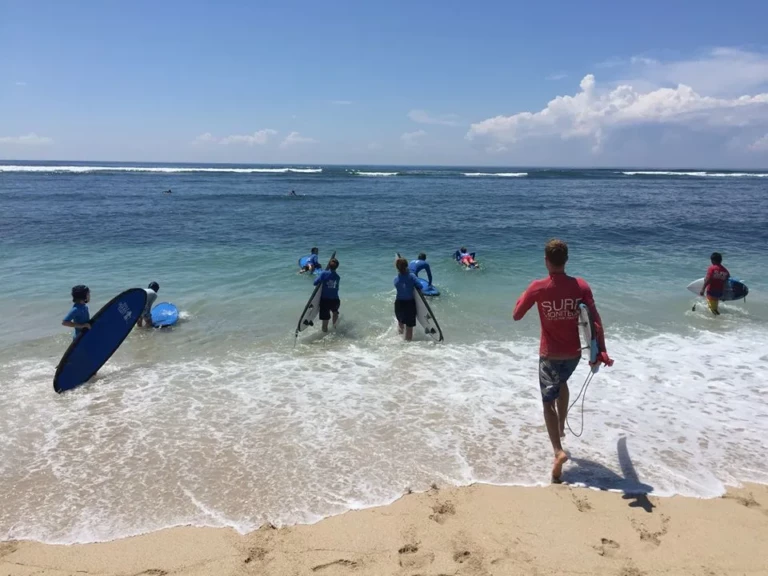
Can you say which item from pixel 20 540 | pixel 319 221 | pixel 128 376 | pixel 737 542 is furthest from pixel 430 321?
pixel 319 221

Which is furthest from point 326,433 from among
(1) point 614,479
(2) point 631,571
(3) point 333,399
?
(2) point 631,571

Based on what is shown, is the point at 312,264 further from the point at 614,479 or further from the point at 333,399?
the point at 614,479

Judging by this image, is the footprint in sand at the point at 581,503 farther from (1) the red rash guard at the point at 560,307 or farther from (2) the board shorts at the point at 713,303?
(2) the board shorts at the point at 713,303

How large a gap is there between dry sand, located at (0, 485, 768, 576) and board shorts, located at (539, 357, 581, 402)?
94 cm

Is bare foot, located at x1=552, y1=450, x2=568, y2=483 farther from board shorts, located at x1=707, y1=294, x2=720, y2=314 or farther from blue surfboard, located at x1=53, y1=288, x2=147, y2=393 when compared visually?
board shorts, located at x1=707, y1=294, x2=720, y2=314

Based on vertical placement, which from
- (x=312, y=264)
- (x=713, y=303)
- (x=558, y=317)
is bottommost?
(x=713, y=303)

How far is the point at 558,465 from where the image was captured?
4.72m

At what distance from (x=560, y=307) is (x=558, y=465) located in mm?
1524

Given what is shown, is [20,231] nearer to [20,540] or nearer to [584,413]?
[20,540]

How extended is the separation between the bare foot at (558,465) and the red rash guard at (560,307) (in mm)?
940

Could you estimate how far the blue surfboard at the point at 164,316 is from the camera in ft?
31.5

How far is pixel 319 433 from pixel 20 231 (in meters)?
22.4

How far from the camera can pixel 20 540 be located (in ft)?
13.3

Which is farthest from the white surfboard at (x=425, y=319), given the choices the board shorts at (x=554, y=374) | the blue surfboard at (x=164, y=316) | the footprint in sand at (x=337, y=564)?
the footprint in sand at (x=337, y=564)
